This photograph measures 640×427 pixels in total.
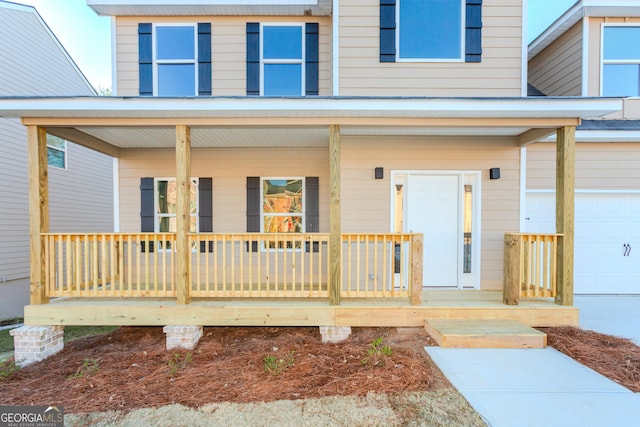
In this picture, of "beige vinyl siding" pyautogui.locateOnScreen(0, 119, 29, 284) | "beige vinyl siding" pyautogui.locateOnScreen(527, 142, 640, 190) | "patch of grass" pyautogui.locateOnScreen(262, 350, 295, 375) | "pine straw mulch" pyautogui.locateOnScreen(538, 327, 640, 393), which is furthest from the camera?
"beige vinyl siding" pyautogui.locateOnScreen(0, 119, 29, 284)

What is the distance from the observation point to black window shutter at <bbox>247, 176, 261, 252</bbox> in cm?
575

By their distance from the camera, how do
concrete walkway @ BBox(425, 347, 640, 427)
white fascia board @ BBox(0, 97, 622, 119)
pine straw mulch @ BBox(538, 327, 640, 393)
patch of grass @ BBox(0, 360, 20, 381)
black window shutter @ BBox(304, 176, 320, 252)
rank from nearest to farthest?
concrete walkway @ BBox(425, 347, 640, 427)
pine straw mulch @ BBox(538, 327, 640, 393)
patch of grass @ BBox(0, 360, 20, 381)
white fascia board @ BBox(0, 97, 622, 119)
black window shutter @ BBox(304, 176, 320, 252)

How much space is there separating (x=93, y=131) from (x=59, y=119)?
681 mm

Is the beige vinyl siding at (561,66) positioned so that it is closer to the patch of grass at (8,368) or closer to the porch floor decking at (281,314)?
the porch floor decking at (281,314)

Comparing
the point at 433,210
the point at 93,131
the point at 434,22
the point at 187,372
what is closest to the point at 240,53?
the point at 93,131

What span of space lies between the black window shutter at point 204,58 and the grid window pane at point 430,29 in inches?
132

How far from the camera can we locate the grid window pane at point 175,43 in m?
5.82

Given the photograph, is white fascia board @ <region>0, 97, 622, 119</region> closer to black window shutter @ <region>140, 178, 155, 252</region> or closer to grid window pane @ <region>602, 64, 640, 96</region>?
black window shutter @ <region>140, 178, 155, 252</region>

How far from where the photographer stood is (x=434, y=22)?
5.11 meters

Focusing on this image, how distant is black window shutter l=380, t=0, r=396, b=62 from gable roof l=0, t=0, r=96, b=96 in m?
8.40

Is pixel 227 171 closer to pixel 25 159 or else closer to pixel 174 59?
pixel 174 59

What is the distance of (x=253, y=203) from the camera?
5754mm

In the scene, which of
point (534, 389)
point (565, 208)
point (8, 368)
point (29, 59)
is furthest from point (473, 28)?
point (29, 59)

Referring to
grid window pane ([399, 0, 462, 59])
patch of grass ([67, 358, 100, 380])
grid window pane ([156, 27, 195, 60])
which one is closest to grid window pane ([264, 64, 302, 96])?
grid window pane ([156, 27, 195, 60])
